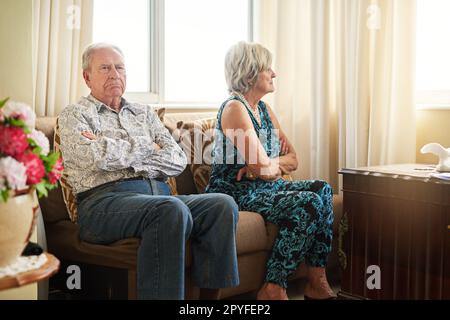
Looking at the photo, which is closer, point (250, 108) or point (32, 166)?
point (32, 166)

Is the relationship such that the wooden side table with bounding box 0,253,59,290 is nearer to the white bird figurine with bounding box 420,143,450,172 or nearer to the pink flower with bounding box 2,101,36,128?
the pink flower with bounding box 2,101,36,128

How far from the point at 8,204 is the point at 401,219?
65.3 inches

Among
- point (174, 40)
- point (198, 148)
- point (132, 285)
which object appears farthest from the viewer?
point (174, 40)

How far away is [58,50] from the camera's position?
115 inches

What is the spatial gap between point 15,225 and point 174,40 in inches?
98.1

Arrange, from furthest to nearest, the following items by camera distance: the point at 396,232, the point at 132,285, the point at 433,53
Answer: the point at 433,53, the point at 396,232, the point at 132,285

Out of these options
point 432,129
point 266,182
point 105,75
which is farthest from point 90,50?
point 432,129

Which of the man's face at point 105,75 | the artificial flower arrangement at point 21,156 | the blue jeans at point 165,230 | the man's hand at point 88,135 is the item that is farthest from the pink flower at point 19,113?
Result: the man's face at point 105,75

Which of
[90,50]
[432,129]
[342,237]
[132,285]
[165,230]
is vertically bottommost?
[132,285]

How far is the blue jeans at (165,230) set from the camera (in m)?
2.24

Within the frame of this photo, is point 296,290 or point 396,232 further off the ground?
point 396,232

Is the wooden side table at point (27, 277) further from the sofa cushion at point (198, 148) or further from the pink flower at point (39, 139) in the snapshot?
the sofa cushion at point (198, 148)

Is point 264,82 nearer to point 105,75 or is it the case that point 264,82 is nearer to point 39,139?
point 105,75
